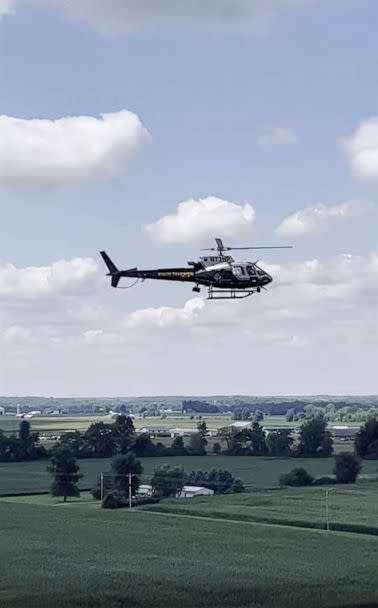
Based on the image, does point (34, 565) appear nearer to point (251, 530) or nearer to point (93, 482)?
point (251, 530)

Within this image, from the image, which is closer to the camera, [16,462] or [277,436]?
[16,462]

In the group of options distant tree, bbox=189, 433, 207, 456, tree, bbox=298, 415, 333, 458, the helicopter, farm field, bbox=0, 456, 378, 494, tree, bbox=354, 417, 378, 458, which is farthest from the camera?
tree, bbox=298, 415, 333, 458

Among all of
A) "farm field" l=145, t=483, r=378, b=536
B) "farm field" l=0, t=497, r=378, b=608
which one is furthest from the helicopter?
"farm field" l=145, t=483, r=378, b=536

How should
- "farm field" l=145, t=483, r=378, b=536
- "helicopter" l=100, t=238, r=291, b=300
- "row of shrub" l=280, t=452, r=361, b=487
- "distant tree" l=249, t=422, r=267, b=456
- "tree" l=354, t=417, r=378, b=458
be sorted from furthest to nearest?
"distant tree" l=249, t=422, r=267, b=456, "tree" l=354, t=417, r=378, b=458, "row of shrub" l=280, t=452, r=361, b=487, "farm field" l=145, t=483, r=378, b=536, "helicopter" l=100, t=238, r=291, b=300

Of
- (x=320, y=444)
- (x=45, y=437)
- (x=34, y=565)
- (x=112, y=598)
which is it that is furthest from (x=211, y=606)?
(x=45, y=437)

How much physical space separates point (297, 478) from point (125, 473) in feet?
74.6

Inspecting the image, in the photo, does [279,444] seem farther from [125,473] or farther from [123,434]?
[125,473]

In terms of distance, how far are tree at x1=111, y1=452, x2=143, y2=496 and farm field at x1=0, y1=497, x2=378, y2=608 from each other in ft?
73.2

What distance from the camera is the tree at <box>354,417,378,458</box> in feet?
573

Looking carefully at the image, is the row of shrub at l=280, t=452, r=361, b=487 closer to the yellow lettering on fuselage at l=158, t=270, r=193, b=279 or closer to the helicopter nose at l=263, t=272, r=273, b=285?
the yellow lettering on fuselage at l=158, t=270, r=193, b=279

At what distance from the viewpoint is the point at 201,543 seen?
85.2 m

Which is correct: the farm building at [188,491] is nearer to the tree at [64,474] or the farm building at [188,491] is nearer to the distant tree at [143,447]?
the tree at [64,474]

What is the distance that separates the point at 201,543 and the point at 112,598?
72.0ft

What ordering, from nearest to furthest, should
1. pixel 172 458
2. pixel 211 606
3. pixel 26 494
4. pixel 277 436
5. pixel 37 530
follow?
pixel 211 606 < pixel 37 530 < pixel 26 494 < pixel 172 458 < pixel 277 436
